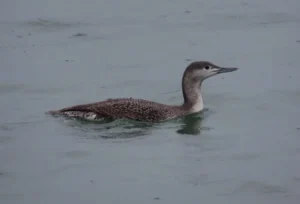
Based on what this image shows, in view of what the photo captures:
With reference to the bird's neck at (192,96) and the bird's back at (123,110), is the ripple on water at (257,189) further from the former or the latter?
the bird's neck at (192,96)

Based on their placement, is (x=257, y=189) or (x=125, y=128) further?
(x=125, y=128)

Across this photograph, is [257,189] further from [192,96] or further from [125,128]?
[192,96]

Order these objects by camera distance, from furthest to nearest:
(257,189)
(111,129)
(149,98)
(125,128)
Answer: (149,98)
(125,128)
(111,129)
(257,189)

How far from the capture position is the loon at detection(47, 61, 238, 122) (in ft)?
42.6

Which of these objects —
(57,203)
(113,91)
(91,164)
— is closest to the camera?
(57,203)

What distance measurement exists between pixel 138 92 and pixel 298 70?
7.12 ft

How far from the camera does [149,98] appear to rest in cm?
1426

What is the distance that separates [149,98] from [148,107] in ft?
3.73

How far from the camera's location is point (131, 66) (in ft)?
50.2

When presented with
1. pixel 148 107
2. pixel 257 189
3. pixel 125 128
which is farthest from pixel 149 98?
pixel 257 189

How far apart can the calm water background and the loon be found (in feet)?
0.40

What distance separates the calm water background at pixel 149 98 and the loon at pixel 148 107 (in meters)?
0.12

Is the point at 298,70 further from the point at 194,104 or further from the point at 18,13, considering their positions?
the point at 18,13

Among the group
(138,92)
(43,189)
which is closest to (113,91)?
(138,92)
